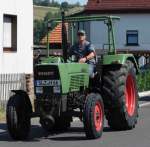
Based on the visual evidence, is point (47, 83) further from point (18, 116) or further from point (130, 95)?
point (130, 95)

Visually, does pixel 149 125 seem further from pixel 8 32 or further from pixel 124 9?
pixel 124 9

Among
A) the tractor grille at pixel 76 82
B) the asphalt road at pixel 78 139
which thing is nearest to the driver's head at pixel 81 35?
the tractor grille at pixel 76 82

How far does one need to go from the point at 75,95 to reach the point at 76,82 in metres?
0.26

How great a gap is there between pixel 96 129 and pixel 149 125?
3.16 metres

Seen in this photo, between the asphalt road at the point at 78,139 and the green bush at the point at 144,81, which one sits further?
the green bush at the point at 144,81

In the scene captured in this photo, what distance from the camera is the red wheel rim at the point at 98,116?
13180mm

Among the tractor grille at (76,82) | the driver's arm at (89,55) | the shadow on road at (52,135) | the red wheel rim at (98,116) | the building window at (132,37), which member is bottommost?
the shadow on road at (52,135)

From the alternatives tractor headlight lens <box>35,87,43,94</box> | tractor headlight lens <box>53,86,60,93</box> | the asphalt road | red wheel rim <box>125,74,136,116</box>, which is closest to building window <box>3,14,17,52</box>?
the asphalt road

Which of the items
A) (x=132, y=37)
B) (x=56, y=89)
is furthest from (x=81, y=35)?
(x=132, y=37)

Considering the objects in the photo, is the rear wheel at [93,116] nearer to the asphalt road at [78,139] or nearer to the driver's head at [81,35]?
the asphalt road at [78,139]

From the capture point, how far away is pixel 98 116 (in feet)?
43.9

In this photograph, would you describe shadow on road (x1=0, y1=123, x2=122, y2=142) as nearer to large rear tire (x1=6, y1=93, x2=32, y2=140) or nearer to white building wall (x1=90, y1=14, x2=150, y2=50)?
large rear tire (x1=6, y1=93, x2=32, y2=140)

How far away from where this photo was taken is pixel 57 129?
14805mm

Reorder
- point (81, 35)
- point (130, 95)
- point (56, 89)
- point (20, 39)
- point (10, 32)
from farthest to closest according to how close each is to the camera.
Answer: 1. point (20, 39)
2. point (10, 32)
3. point (130, 95)
4. point (81, 35)
5. point (56, 89)
